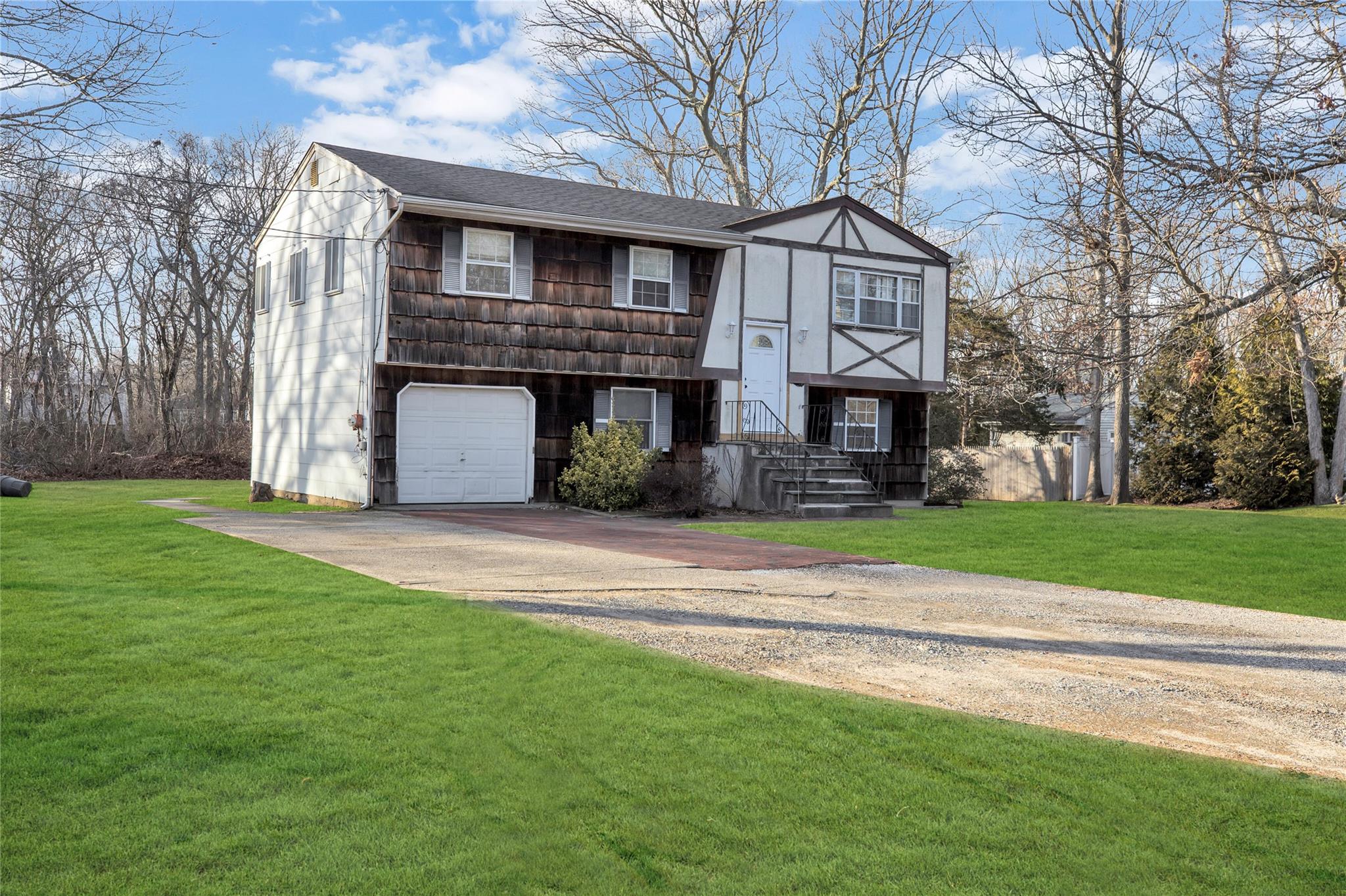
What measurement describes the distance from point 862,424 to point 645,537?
35.4 ft

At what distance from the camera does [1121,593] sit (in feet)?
34.0

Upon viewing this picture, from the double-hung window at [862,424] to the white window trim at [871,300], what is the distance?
169cm

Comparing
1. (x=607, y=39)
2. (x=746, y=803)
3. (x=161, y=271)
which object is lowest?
(x=746, y=803)

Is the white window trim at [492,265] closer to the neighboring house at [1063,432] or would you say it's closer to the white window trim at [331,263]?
the white window trim at [331,263]

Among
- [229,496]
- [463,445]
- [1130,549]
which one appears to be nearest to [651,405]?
[463,445]

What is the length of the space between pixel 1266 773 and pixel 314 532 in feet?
37.8

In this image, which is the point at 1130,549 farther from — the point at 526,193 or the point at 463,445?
the point at 526,193

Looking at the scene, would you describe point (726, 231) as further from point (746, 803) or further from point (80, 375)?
point (80, 375)

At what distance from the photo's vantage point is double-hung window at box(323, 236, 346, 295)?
19641 mm

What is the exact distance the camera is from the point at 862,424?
23812 millimetres

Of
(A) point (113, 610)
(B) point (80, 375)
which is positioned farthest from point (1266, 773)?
(B) point (80, 375)

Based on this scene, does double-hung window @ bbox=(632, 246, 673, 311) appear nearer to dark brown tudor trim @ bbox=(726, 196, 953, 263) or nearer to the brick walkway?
dark brown tudor trim @ bbox=(726, 196, 953, 263)

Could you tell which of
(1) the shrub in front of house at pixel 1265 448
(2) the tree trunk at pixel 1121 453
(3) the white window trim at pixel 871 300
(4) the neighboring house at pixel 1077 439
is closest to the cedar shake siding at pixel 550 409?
(3) the white window trim at pixel 871 300

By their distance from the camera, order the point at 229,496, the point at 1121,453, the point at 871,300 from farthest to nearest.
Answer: the point at 1121,453 → the point at 871,300 → the point at 229,496
